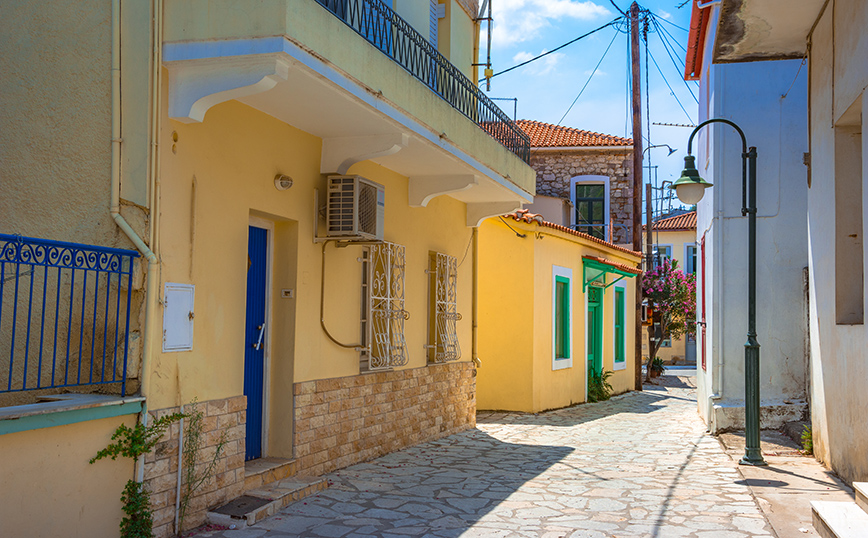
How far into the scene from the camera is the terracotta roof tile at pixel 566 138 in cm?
2273

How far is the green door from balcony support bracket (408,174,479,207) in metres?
7.93

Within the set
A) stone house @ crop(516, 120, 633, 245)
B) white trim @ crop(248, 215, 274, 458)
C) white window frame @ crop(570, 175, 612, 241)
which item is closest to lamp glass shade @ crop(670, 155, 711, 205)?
white trim @ crop(248, 215, 274, 458)

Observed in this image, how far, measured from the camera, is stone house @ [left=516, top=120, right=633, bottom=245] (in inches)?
890

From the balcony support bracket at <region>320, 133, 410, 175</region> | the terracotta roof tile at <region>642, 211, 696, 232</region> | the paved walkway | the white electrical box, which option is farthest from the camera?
the terracotta roof tile at <region>642, 211, 696, 232</region>

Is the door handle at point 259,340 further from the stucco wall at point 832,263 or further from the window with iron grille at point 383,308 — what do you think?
the stucco wall at point 832,263

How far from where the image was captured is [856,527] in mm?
4820

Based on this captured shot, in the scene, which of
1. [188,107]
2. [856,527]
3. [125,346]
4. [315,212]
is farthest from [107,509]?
[856,527]

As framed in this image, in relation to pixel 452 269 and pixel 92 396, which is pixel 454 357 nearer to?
pixel 452 269

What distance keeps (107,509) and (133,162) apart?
229 centimetres

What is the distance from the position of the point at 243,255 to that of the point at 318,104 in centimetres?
143

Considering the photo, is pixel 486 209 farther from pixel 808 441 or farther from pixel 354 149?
pixel 808 441

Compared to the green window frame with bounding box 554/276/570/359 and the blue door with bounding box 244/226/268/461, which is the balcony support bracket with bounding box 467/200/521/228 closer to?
the green window frame with bounding box 554/276/570/359

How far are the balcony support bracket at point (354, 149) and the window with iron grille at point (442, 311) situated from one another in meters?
3.00

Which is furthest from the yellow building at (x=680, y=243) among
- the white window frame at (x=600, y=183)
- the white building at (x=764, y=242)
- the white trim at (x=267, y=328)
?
the white trim at (x=267, y=328)
